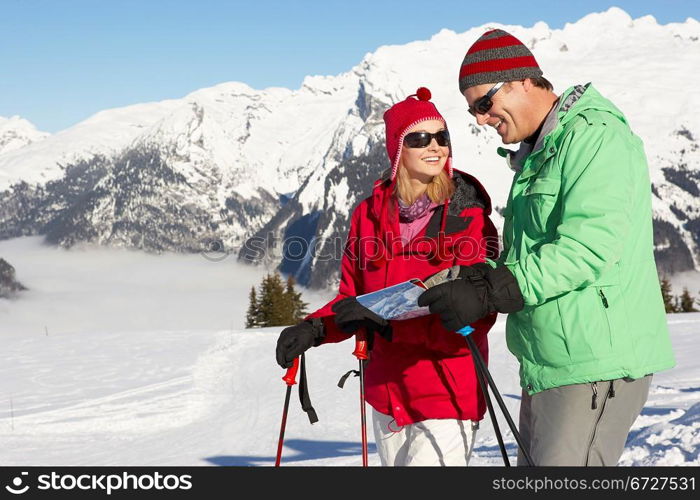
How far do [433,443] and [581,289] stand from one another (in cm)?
117

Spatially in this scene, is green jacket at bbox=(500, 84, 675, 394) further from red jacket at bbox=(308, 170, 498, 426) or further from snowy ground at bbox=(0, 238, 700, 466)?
snowy ground at bbox=(0, 238, 700, 466)

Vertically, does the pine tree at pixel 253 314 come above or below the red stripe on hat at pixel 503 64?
below

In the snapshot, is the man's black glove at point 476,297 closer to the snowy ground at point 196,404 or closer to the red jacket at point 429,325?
the red jacket at point 429,325

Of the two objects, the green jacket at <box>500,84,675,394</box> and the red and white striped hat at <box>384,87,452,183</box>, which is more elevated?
the red and white striped hat at <box>384,87,452,183</box>

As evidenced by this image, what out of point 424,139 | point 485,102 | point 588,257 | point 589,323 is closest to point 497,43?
point 485,102

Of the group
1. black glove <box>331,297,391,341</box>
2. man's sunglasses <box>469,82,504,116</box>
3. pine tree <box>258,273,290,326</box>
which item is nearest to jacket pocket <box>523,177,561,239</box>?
man's sunglasses <box>469,82,504,116</box>

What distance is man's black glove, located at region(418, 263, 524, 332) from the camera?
3.13m

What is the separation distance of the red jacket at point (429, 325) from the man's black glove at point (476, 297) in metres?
0.52

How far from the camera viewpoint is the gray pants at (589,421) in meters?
3.19

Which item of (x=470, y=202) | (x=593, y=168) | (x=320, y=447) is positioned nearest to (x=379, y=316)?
(x=470, y=202)

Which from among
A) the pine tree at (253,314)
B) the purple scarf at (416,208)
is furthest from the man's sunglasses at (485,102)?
the pine tree at (253,314)

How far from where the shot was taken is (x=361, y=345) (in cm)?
406

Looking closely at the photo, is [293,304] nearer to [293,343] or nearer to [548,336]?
[293,343]
